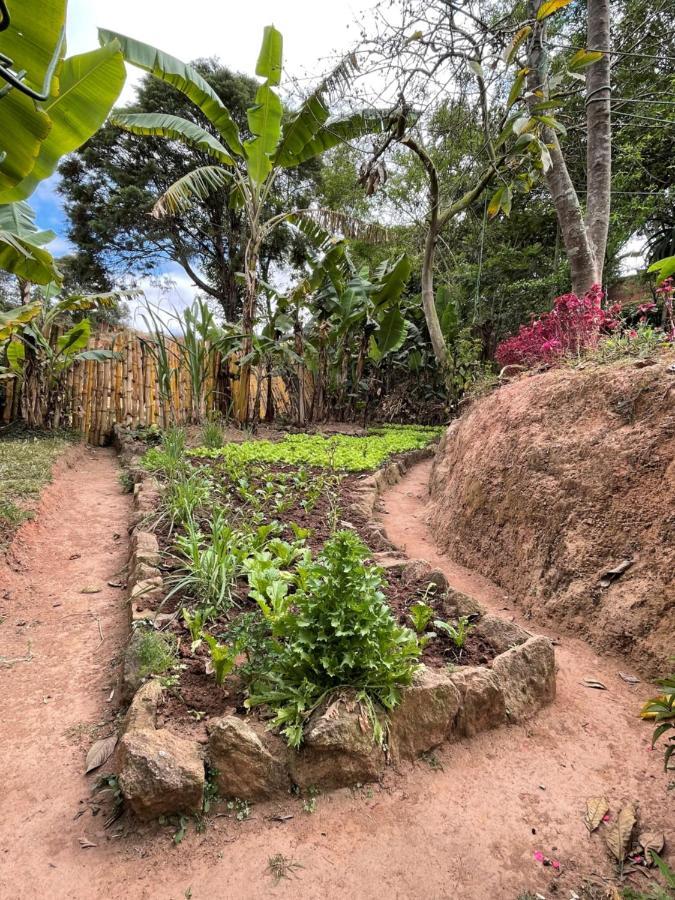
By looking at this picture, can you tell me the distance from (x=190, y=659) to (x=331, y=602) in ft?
2.44

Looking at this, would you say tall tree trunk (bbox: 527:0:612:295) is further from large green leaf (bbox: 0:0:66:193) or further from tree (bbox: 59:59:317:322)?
tree (bbox: 59:59:317:322)

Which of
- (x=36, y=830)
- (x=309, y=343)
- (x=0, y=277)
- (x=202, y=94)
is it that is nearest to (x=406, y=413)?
(x=309, y=343)

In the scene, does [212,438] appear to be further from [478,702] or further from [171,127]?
[478,702]

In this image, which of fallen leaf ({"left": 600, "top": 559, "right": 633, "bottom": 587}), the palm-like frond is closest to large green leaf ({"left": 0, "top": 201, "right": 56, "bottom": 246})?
the palm-like frond

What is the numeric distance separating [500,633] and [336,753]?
101 centimetres

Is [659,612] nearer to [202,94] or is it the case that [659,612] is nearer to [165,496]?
[165,496]

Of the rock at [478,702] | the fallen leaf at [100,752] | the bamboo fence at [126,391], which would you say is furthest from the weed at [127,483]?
the rock at [478,702]

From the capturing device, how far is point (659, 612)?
217 cm

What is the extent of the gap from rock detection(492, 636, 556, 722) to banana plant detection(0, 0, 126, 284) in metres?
2.33

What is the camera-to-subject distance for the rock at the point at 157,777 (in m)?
1.41

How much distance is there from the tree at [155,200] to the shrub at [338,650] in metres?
12.0

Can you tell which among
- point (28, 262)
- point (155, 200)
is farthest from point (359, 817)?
point (155, 200)

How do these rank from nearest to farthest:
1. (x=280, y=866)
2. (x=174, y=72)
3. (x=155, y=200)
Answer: (x=280, y=866) < (x=174, y=72) < (x=155, y=200)

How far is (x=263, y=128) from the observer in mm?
6070
